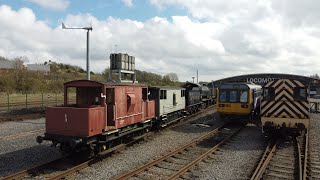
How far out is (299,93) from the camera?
14.9 metres

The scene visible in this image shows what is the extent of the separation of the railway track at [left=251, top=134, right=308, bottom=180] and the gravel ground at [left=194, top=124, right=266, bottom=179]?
33cm

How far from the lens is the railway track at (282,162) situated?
31.2 ft

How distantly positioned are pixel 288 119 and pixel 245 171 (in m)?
5.70

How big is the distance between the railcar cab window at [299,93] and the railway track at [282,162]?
202 cm

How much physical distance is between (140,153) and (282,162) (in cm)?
518

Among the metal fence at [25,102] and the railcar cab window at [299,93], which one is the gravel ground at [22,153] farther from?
the metal fence at [25,102]

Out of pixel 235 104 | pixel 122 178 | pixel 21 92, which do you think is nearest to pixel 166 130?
pixel 235 104

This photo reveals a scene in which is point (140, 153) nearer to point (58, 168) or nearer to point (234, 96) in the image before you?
point (58, 168)

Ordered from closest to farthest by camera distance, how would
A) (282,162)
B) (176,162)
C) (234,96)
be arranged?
(176,162) < (282,162) < (234,96)

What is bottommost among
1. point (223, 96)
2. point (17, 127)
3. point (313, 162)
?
point (313, 162)

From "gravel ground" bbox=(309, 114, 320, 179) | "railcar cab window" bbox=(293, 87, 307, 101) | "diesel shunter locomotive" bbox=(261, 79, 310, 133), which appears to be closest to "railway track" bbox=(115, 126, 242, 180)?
"diesel shunter locomotive" bbox=(261, 79, 310, 133)

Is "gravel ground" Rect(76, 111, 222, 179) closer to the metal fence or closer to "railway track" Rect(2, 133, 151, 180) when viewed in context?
"railway track" Rect(2, 133, 151, 180)

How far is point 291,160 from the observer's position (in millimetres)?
11453

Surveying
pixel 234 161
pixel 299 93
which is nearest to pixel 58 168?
pixel 234 161
